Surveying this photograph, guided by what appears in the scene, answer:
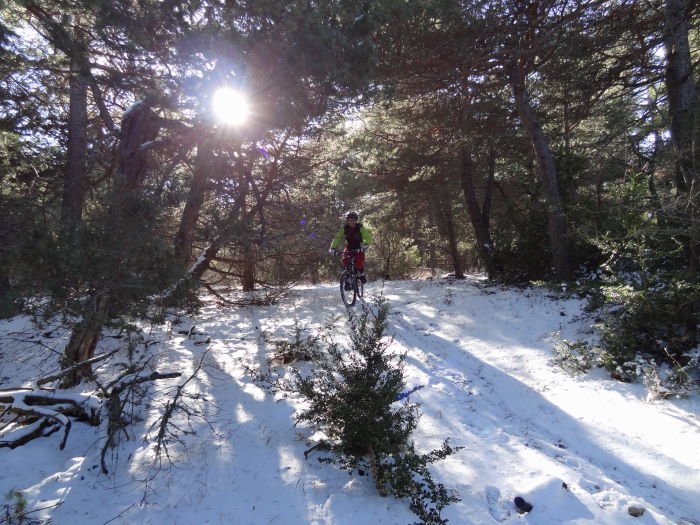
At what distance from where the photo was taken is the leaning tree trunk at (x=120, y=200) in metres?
3.71

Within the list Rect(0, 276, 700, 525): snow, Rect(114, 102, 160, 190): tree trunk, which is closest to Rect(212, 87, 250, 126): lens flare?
Rect(114, 102, 160, 190): tree trunk

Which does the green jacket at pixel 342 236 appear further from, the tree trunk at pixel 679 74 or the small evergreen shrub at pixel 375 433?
the tree trunk at pixel 679 74

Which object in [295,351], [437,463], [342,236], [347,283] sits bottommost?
[437,463]

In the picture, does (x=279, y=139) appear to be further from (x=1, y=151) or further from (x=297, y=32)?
(x=1, y=151)

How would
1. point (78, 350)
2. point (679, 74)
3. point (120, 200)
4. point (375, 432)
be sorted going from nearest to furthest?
point (375, 432) → point (120, 200) → point (78, 350) → point (679, 74)

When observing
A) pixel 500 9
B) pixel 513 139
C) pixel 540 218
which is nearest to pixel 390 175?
pixel 513 139

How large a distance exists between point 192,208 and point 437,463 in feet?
16.6

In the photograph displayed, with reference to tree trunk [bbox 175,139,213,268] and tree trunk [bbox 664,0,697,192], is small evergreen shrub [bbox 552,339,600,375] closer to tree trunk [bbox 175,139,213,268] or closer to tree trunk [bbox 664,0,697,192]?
tree trunk [bbox 664,0,697,192]

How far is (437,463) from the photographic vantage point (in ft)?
11.4

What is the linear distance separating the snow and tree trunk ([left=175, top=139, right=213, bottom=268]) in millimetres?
1659

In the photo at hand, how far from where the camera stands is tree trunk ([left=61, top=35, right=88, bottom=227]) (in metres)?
5.60

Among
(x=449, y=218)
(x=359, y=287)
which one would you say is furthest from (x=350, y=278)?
(x=449, y=218)

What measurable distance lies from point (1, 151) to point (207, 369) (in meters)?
4.93

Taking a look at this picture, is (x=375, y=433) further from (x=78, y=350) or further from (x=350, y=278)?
(x=350, y=278)
